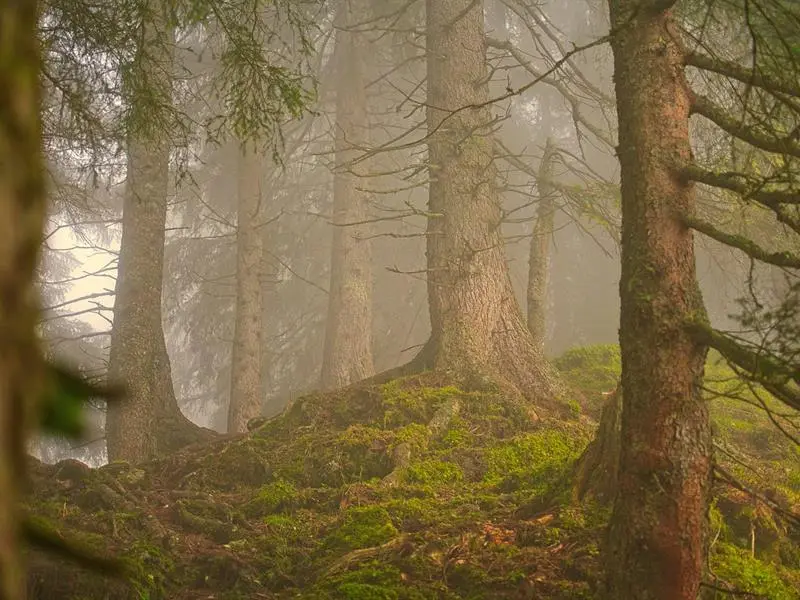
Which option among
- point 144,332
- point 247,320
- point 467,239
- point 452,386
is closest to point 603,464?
point 452,386

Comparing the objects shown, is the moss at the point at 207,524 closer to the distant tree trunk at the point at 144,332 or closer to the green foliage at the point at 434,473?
the green foliage at the point at 434,473

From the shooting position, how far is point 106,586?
4.03 meters

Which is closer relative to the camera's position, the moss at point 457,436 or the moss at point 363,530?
the moss at point 363,530

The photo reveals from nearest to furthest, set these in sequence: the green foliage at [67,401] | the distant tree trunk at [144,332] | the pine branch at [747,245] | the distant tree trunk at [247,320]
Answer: the green foliage at [67,401], the pine branch at [747,245], the distant tree trunk at [144,332], the distant tree trunk at [247,320]

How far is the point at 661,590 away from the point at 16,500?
11.0 ft

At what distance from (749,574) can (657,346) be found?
→ 1844mm

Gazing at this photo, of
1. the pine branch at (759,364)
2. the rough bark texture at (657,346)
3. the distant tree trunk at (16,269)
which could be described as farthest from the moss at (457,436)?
the distant tree trunk at (16,269)

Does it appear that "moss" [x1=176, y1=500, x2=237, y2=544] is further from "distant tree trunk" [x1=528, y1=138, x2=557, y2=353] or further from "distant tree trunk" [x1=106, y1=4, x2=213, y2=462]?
"distant tree trunk" [x1=528, y1=138, x2=557, y2=353]

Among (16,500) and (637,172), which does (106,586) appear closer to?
(637,172)

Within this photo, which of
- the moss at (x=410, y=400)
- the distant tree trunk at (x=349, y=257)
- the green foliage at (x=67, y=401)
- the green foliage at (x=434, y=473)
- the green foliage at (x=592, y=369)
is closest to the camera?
the green foliage at (x=67, y=401)

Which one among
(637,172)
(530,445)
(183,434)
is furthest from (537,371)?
(637,172)

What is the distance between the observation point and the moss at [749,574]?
4.25 meters

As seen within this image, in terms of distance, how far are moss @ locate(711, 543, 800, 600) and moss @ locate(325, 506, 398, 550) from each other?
207 cm

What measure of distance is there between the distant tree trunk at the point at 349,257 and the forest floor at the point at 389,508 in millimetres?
6559
